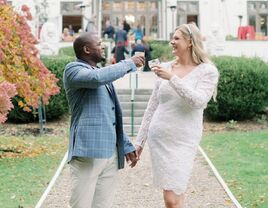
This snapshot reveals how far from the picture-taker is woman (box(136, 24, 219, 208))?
5.50m

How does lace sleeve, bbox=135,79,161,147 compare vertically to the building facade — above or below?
below

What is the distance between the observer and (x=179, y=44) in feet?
18.2

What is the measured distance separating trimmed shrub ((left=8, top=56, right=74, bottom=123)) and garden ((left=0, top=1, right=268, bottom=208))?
0.02 m

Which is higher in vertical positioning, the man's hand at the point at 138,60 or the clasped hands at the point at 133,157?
the man's hand at the point at 138,60

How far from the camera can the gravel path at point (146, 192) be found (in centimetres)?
806

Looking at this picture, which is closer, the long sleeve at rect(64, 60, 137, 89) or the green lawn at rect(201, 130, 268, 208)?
the long sleeve at rect(64, 60, 137, 89)

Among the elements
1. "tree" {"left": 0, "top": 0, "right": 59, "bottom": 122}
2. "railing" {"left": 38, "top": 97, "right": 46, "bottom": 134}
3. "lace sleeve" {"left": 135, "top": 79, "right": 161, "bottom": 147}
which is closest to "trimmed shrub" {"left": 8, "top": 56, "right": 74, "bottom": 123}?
"railing" {"left": 38, "top": 97, "right": 46, "bottom": 134}

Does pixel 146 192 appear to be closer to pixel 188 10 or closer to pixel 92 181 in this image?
pixel 92 181

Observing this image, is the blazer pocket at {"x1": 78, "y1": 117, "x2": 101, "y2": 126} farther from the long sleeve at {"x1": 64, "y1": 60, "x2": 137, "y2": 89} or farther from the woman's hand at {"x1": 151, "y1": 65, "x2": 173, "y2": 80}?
the woman's hand at {"x1": 151, "y1": 65, "x2": 173, "y2": 80}

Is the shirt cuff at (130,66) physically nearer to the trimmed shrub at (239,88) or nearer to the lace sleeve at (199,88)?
the lace sleeve at (199,88)

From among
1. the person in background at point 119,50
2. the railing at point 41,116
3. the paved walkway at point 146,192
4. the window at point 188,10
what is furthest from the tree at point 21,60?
the window at point 188,10

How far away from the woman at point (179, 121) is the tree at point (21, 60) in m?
6.63

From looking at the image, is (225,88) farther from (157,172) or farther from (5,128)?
(157,172)

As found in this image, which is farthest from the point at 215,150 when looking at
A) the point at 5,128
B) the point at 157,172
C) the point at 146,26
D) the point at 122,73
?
the point at 146,26
